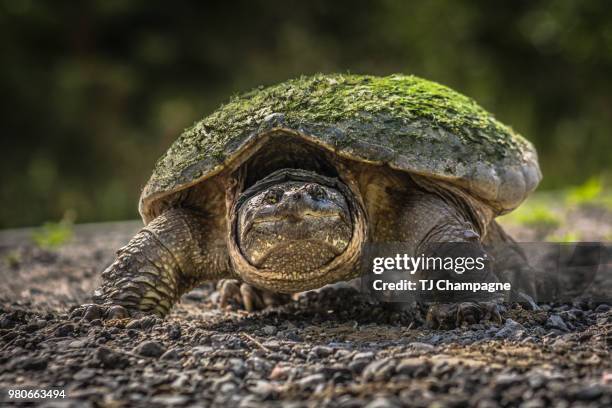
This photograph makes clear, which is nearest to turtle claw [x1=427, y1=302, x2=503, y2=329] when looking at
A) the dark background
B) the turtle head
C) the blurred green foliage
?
the turtle head

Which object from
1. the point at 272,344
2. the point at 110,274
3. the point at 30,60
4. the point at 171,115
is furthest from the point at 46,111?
the point at 272,344

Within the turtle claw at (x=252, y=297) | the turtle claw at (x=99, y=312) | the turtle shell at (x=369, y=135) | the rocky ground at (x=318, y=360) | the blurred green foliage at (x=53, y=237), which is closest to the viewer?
the rocky ground at (x=318, y=360)

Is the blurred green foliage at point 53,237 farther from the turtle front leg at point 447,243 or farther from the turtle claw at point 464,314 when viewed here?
the turtle claw at point 464,314

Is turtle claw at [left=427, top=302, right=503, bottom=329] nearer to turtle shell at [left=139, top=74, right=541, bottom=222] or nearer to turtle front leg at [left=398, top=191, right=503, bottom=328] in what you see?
turtle front leg at [left=398, top=191, right=503, bottom=328]

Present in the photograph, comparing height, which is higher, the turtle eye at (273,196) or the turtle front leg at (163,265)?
the turtle eye at (273,196)

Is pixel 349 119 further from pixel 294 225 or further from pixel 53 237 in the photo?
pixel 53 237

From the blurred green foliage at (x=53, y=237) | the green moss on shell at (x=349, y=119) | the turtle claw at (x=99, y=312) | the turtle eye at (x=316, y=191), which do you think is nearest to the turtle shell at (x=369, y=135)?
the green moss on shell at (x=349, y=119)

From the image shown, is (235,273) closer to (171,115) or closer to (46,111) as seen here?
(171,115)
